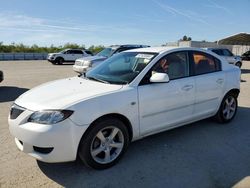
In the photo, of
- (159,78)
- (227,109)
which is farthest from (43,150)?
(227,109)

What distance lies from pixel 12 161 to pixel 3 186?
681 mm

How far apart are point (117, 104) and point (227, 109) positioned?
120 inches

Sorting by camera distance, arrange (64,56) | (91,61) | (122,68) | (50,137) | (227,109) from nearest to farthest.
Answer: (50,137)
(122,68)
(227,109)
(91,61)
(64,56)

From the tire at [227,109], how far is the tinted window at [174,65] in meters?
1.36

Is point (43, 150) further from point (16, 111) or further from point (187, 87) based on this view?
point (187, 87)

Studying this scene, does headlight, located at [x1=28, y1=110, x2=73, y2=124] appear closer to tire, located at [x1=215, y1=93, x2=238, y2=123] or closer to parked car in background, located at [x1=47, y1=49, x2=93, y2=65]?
tire, located at [x1=215, y1=93, x2=238, y2=123]

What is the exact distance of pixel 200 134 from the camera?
5.07 m

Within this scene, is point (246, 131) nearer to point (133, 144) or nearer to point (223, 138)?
point (223, 138)

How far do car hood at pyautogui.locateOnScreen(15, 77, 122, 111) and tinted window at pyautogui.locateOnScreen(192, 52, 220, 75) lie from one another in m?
1.82

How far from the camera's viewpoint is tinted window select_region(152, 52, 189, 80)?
14.5ft

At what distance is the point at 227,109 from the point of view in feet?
18.7

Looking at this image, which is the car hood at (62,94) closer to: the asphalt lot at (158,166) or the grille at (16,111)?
the grille at (16,111)

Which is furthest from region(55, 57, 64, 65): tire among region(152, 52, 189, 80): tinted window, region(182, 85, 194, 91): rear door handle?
region(182, 85, 194, 91): rear door handle

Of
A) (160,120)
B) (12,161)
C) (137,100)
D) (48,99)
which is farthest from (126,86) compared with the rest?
(12,161)
